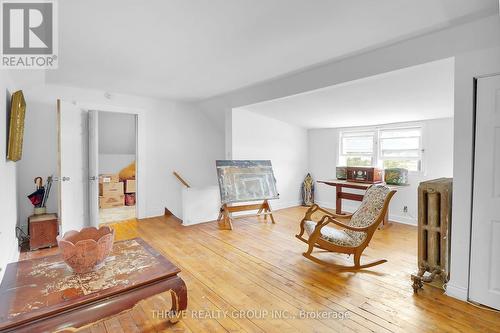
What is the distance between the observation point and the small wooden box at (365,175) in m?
4.76

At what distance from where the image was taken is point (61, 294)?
155 cm

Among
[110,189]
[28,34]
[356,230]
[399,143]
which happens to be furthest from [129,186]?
[399,143]

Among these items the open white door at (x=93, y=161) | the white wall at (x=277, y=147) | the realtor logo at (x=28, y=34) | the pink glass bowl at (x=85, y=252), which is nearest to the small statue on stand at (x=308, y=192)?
the white wall at (x=277, y=147)

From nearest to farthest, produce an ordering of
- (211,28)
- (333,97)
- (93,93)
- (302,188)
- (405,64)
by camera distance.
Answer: (211,28) < (405,64) < (333,97) < (93,93) < (302,188)

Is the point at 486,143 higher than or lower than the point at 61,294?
higher

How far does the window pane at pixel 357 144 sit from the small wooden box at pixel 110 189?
5.33m

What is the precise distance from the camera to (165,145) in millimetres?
5371

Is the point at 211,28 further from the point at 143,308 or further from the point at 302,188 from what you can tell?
the point at 302,188

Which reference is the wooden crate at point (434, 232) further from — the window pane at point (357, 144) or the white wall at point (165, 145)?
the white wall at point (165, 145)

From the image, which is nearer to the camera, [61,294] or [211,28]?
[61,294]

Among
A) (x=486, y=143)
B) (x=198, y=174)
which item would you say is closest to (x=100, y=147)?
(x=198, y=174)

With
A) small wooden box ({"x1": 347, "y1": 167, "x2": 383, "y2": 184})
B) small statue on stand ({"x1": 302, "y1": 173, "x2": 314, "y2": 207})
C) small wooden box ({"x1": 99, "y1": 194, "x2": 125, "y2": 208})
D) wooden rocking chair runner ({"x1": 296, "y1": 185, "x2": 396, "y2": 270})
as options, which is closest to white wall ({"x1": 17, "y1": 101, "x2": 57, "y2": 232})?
small wooden box ({"x1": 99, "y1": 194, "x2": 125, "y2": 208})

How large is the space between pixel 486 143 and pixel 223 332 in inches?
101

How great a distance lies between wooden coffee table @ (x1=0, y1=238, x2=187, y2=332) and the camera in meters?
1.40
